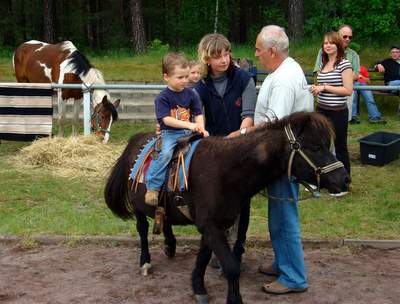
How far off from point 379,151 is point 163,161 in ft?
16.0

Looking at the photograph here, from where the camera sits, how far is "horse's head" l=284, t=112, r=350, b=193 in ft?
11.4

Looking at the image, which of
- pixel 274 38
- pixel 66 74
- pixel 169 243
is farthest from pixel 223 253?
pixel 66 74

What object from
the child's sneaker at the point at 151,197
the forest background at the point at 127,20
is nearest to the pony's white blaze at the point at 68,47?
the child's sneaker at the point at 151,197

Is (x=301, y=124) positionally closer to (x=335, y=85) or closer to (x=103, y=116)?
(x=335, y=85)

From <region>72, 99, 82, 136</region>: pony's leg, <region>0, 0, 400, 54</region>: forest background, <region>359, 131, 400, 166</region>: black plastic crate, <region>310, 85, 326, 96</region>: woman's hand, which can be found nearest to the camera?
<region>310, 85, 326, 96</region>: woman's hand

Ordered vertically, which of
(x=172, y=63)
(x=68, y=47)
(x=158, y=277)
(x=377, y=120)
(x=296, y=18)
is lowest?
(x=158, y=277)

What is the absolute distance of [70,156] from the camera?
8.40m

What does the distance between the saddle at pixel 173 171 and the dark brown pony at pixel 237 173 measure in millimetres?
49

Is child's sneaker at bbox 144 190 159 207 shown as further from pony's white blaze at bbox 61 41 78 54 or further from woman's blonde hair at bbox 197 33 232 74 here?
pony's white blaze at bbox 61 41 78 54

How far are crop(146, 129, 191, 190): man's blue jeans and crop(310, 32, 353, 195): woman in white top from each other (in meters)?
2.63

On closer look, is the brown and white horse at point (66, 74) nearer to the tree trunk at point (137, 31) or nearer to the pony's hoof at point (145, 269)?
the pony's hoof at point (145, 269)

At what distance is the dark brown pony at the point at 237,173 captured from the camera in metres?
3.50

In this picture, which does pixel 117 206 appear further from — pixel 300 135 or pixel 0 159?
pixel 0 159

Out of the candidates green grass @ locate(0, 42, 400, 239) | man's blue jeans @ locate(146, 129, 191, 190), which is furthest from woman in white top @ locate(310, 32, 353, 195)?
man's blue jeans @ locate(146, 129, 191, 190)
